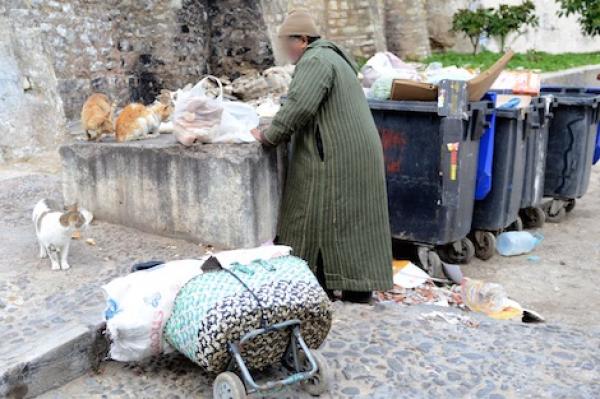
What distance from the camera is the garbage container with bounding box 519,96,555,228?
6441mm

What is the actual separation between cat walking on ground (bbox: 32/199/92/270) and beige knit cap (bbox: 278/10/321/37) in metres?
1.52

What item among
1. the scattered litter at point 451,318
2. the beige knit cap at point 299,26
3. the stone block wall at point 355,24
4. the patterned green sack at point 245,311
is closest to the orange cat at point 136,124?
the beige knit cap at point 299,26

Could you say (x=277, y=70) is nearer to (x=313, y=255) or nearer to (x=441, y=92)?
A: (x=441, y=92)

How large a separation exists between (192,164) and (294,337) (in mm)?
1762

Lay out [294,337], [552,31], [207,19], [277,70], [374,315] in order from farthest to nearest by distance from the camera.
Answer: [552,31], [207,19], [277,70], [374,315], [294,337]

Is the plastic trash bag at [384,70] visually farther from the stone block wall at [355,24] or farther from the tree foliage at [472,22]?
the tree foliage at [472,22]

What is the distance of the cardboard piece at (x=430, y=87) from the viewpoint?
544 cm

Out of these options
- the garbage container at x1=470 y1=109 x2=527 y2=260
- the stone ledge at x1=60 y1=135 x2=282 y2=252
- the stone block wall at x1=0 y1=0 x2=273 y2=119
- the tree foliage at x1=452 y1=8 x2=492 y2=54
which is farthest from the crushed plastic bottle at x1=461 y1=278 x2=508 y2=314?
the tree foliage at x1=452 y1=8 x2=492 y2=54

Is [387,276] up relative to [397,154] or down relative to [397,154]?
down

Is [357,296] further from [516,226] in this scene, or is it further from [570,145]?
[570,145]

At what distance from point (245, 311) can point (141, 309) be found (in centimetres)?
50

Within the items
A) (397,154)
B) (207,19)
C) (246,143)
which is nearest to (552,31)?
(207,19)

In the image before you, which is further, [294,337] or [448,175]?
[448,175]

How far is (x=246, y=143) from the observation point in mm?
4398
